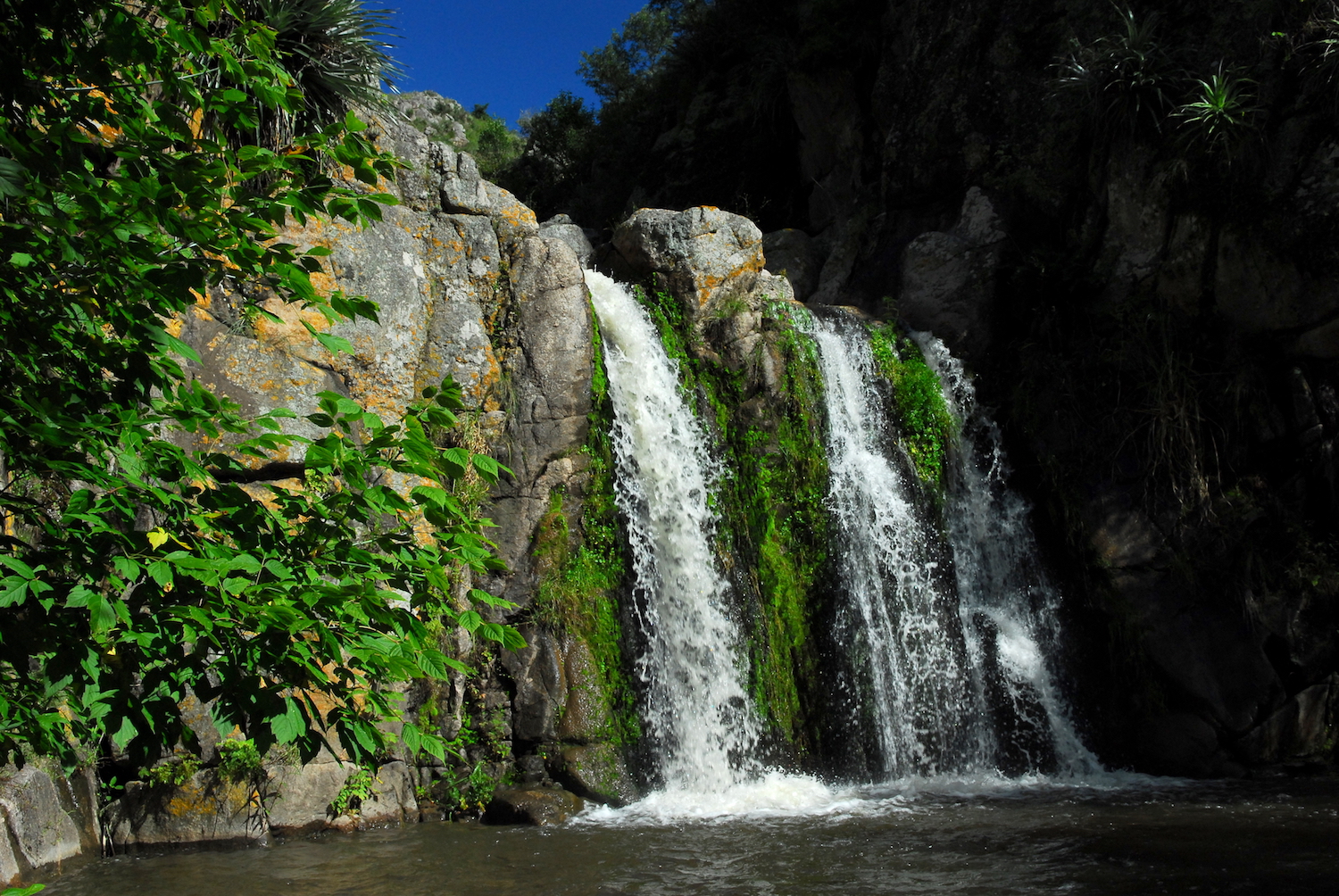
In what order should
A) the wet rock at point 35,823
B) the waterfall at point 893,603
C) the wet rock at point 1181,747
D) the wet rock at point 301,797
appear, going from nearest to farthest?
the wet rock at point 35,823 → the wet rock at point 301,797 → the wet rock at point 1181,747 → the waterfall at point 893,603

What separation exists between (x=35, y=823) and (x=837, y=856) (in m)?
5.15

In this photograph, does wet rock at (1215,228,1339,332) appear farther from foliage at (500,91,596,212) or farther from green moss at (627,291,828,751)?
foliage at (500,91,596,212)

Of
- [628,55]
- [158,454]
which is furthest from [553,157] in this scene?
[158,454]

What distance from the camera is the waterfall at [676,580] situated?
8062 millimetres

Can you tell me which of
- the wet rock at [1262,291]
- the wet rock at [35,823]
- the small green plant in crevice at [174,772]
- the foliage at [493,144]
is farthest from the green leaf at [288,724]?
the foliage at [493,144]

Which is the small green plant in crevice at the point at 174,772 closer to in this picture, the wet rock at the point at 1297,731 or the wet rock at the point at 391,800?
the wet rock at the point at 391,800

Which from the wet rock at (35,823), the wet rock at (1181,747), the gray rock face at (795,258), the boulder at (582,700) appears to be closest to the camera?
the wet rock at (35,823)

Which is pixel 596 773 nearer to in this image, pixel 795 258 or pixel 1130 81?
pixel 1130 81

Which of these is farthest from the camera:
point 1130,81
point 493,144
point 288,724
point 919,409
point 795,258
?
point 493,144

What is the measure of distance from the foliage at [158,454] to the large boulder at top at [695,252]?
8150 millimetres

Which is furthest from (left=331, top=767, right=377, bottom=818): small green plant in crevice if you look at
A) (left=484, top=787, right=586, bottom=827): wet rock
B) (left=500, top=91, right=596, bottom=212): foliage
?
(left=500, top=91, right=596, bottom=212): foliage

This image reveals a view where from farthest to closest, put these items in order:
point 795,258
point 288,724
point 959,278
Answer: point 795,258
point 959,278
point 288,724

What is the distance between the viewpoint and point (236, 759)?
6559mm

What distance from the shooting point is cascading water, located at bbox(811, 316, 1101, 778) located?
869 cm
